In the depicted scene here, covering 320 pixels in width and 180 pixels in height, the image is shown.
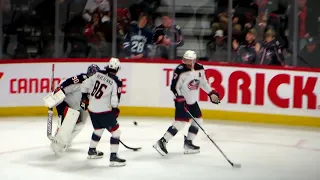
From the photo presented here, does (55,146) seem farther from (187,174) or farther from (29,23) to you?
(29,23)

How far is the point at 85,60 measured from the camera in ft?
37.5

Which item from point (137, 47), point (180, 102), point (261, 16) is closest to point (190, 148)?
point (180, 102)

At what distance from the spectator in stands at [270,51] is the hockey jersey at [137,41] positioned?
182 cm

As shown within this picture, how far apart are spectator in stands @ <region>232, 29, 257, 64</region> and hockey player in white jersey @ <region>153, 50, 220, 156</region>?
278 centimetres

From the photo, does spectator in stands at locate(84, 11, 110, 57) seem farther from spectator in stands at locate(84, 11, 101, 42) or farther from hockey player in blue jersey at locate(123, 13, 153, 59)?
hockey player in blue jersey at locate(123, 13, 153, 59)

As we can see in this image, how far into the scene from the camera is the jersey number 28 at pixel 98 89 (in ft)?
25.2

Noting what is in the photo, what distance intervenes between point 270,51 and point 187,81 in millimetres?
3098

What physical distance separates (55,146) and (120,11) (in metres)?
4.06

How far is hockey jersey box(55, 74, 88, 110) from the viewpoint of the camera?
8242mm

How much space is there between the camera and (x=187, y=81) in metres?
8.34

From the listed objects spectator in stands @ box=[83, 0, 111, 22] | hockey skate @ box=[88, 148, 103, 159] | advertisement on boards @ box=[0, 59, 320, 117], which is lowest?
hockey skate @ box=[88, 148, 103, 159]

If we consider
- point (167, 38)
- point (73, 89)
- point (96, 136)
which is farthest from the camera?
point (167, 38)

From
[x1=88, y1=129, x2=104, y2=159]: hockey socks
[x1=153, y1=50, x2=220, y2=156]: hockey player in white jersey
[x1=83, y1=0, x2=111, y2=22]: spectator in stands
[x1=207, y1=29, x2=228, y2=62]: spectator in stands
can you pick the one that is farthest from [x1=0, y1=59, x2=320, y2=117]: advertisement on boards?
[x1=88, y1=129, x2=104, y2=159]: hockey socks

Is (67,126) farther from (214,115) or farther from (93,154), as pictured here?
(214,115)
